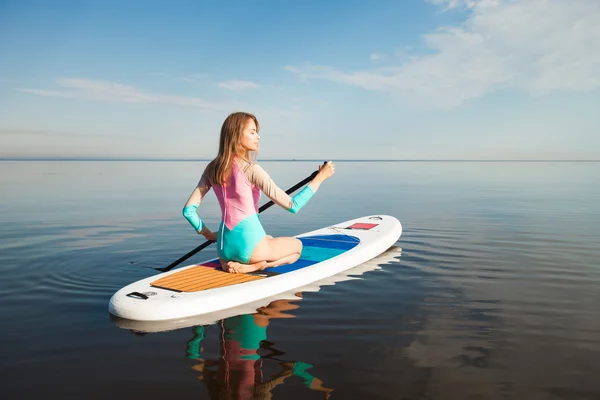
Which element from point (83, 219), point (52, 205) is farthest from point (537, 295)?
point (52, 205)

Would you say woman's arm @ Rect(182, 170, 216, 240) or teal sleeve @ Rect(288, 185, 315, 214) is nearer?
teal sleeve @ Rect(288, 185, 315, 214)

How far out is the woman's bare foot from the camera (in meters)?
5.43

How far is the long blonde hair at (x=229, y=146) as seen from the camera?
4.91 metres

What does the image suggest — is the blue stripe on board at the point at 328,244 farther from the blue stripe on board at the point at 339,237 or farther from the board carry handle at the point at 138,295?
the board carry handle at the point at 138,295

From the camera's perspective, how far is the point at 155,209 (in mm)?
14211

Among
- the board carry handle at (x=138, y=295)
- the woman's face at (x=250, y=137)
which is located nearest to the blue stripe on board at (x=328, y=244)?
the woman's face at (x=250, y=137)

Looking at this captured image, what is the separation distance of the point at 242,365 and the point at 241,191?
203 centimetres

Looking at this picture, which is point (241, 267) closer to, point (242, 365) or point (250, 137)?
point (250, 137)

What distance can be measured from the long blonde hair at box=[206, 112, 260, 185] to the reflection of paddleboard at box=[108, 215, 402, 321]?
114 cm

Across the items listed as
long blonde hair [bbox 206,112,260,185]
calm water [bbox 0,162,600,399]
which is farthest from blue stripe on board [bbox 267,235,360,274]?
long blonde hair [bbox 206,112,260,185]

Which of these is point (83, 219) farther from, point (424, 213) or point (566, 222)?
point (566, 222)

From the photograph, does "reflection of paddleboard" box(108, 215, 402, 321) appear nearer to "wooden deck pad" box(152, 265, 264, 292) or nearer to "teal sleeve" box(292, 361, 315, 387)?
"wooden deck pad" box(152, 265, 264, 292)

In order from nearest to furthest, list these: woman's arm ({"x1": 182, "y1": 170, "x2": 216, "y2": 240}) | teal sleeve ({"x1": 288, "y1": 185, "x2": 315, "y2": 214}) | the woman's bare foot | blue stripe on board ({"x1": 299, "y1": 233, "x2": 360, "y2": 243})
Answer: teal sleeve ({"x1": 288, "y1": 185, "x2": 315, "y2": 214}) < woman's arm ({"x1": 182, "y1": 170, "x2": 216, "y2": 240}) < the woman's bare foot < blue stripe on board ({"x1": 299, "y1": 233, "x2": 360, "y2": 243})

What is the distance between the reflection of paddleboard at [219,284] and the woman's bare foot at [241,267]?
8 cm
